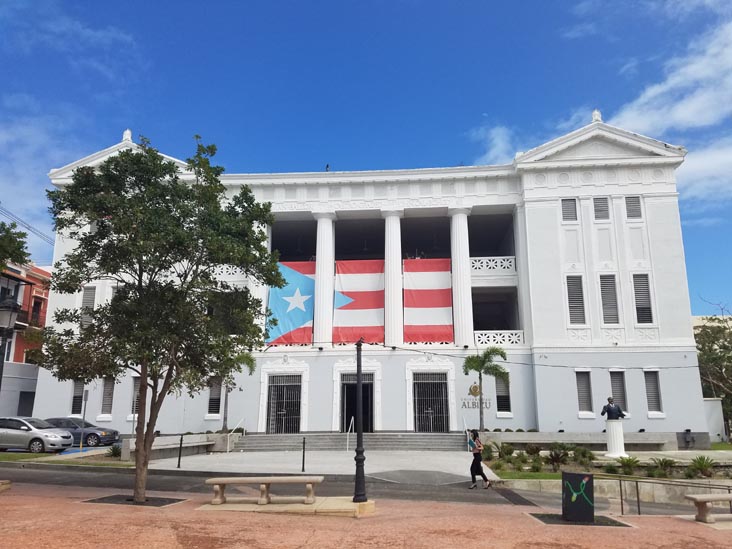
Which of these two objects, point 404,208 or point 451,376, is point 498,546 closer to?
point 451,376

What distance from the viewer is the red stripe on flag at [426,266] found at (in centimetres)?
3177

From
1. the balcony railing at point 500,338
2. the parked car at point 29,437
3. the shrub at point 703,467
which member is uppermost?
the balcony railing at point 500,338

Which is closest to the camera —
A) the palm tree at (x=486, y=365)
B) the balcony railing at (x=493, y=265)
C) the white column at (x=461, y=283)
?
the palm tree at (x=486, y=365)

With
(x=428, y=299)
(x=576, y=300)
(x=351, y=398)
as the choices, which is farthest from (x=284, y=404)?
(x=576, y=300)

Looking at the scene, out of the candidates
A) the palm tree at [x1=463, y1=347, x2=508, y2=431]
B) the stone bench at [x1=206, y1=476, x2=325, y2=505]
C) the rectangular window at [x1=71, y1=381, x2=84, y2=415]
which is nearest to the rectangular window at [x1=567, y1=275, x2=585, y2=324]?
the palm tree at [x1=463, y1=347, x2=508, y2=431]

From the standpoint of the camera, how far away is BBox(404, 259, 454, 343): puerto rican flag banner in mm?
30672

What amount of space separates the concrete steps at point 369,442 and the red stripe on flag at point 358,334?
5.15 meters

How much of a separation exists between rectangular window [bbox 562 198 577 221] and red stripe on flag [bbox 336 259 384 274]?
32.9 feet

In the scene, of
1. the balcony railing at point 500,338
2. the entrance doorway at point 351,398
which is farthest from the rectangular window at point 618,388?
the entrance doorway at point 351,398

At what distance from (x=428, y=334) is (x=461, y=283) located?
3.23 m

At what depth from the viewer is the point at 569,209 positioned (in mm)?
30938

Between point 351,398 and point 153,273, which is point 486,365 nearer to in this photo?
point 351,398

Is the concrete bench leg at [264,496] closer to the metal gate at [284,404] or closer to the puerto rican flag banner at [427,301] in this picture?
the metal gate at [284,404]

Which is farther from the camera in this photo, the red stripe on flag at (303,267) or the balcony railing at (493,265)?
the red stripe on flag at (303,267)
